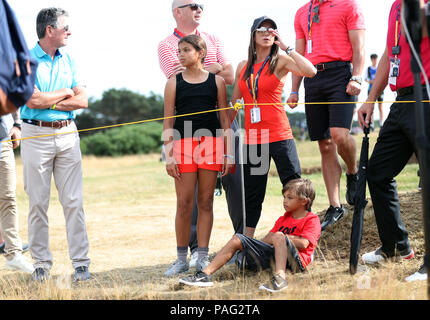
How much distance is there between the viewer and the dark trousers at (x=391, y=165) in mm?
3972

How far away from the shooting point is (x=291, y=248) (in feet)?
13.8

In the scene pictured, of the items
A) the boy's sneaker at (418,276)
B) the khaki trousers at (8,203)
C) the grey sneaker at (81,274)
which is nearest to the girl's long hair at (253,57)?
the boy's sneaker at (418,276)

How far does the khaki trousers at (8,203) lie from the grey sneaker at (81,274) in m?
1.18

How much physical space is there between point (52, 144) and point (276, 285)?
2.19m

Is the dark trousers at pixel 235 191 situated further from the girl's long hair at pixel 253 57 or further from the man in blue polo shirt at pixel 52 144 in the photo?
the man in blue polo shirt at pixel 52 144

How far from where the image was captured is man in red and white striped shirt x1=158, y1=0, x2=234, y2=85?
4977mm

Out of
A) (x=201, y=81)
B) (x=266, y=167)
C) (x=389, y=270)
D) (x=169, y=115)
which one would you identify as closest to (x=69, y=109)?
(x=169, y=115)

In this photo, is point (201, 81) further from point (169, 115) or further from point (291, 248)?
point (291, 248)

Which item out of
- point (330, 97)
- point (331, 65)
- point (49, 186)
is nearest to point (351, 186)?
point (330, 97)

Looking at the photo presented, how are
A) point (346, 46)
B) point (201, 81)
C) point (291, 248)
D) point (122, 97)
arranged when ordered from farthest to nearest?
point (122, 97), point (346, 46), point (201, 81), point (291, 248)

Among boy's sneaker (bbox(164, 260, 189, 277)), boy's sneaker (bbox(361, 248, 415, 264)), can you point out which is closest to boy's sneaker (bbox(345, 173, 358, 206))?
boy's sneaker (bbox(361, 248, 415, 264))

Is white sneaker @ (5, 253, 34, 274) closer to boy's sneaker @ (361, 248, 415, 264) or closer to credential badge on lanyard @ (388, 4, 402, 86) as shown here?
boy's sneaker @ (361, 248, 415, 264)
